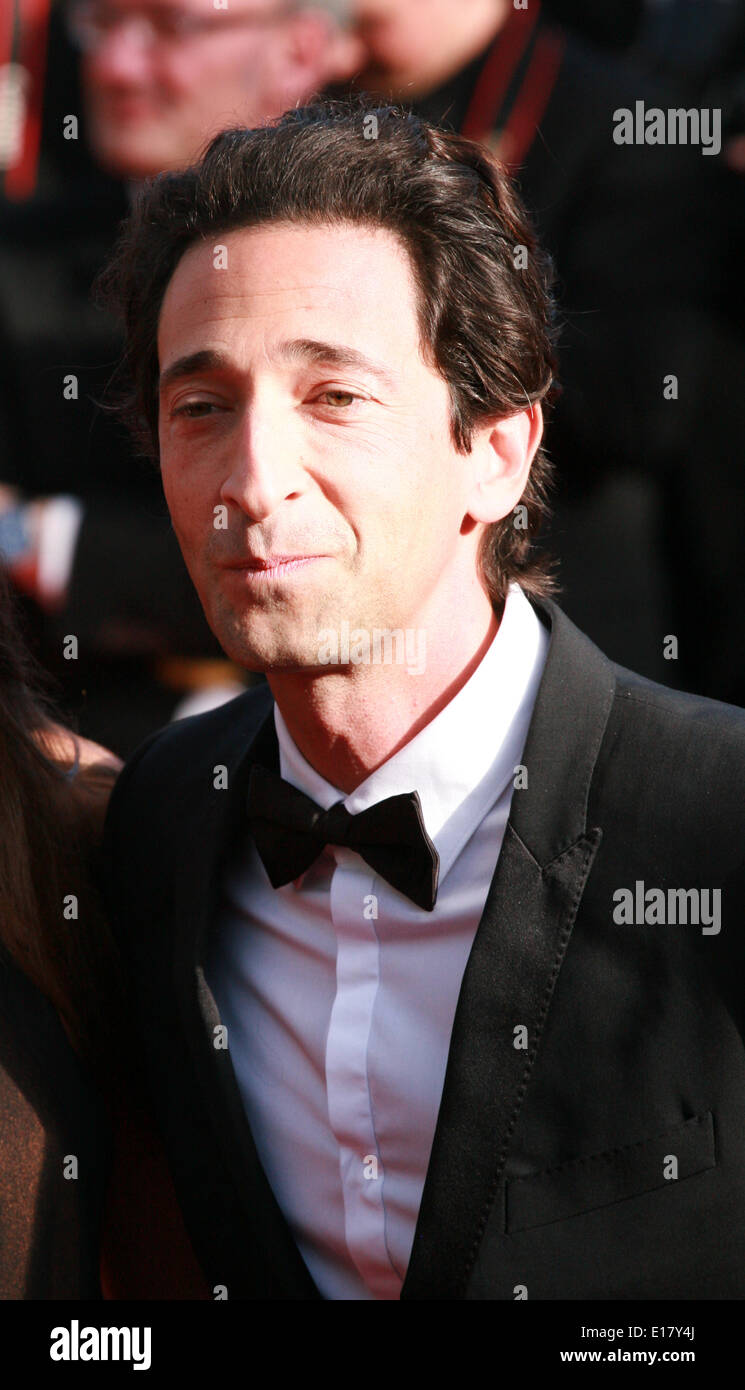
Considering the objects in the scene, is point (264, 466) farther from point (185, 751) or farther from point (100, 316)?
point (100, 316)

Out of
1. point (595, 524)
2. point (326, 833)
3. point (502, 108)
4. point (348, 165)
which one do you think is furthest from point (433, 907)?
point (502, 108)

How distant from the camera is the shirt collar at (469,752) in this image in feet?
7.11

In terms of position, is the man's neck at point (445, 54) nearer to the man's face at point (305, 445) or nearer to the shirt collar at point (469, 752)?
the man's face at point (305, 445)

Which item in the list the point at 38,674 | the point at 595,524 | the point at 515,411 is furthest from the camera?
the point at 595,524

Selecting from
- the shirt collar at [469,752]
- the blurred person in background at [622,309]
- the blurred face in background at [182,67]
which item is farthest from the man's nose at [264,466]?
the blurred face in background at [182,67]

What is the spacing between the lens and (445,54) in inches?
155

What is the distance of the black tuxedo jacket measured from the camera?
6.17 ft

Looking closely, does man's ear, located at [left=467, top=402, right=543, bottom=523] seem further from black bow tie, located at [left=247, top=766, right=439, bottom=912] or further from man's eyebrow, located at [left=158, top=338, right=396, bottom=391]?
black bow tie, located at [left=247, top=766, right=439, bottom=912]

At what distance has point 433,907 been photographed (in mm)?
2113

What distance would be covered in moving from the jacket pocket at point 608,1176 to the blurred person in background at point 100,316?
86.2 inches

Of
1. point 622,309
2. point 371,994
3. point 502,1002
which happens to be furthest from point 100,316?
point 502,1002

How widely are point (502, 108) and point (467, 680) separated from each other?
2.22 m

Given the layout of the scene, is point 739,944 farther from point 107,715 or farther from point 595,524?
point 107,715

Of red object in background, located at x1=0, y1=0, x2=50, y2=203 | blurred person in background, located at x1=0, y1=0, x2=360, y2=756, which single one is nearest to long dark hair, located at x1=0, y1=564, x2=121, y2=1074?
blurred person in background, located at x1=0, y1=0, x2=360, y2=756
